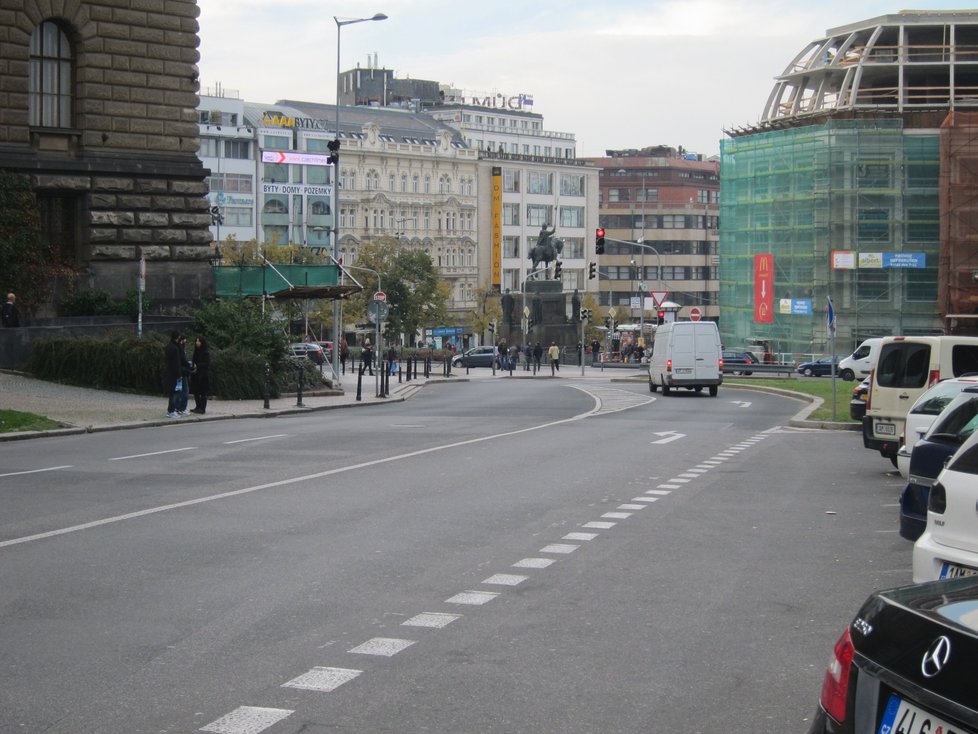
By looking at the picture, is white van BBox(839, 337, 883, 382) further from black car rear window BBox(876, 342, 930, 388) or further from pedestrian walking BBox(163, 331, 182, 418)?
black car rear window BBox(876, 342, 930, 388)

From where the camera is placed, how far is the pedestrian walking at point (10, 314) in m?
35.6

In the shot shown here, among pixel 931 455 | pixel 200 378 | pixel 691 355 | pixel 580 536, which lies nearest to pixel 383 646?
pixel 580 536

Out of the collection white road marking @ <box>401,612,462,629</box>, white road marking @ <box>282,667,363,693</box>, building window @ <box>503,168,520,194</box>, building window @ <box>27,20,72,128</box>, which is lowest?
white road marking @ <box>401,612,462,629</box>

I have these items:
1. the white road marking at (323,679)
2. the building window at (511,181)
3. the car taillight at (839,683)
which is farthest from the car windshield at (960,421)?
the building window at (511,181)

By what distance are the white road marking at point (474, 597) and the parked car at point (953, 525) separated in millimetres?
3020

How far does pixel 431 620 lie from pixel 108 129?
31403mm

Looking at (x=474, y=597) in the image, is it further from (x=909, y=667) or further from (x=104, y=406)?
(x=104, y=406)

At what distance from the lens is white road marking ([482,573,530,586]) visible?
34.1 ft

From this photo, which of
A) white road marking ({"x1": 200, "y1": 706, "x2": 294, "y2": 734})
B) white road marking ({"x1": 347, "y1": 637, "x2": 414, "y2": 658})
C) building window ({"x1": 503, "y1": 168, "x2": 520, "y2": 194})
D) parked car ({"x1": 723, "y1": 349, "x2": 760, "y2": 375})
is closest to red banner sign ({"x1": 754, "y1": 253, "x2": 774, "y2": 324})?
parked car ({"x1": 723, "y1": 349, "x2": 760, "y2": 375})

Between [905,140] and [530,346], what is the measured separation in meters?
29.8

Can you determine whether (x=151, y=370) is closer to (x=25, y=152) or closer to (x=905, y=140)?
(x=25, y=152)

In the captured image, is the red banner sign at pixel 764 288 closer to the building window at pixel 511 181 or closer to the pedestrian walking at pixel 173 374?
the pedestrian walking at pixel 173 374

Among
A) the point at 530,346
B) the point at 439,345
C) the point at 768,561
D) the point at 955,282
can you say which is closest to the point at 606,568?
the point at 768,561

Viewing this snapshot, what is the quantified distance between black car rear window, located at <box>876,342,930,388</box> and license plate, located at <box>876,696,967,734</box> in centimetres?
1814
